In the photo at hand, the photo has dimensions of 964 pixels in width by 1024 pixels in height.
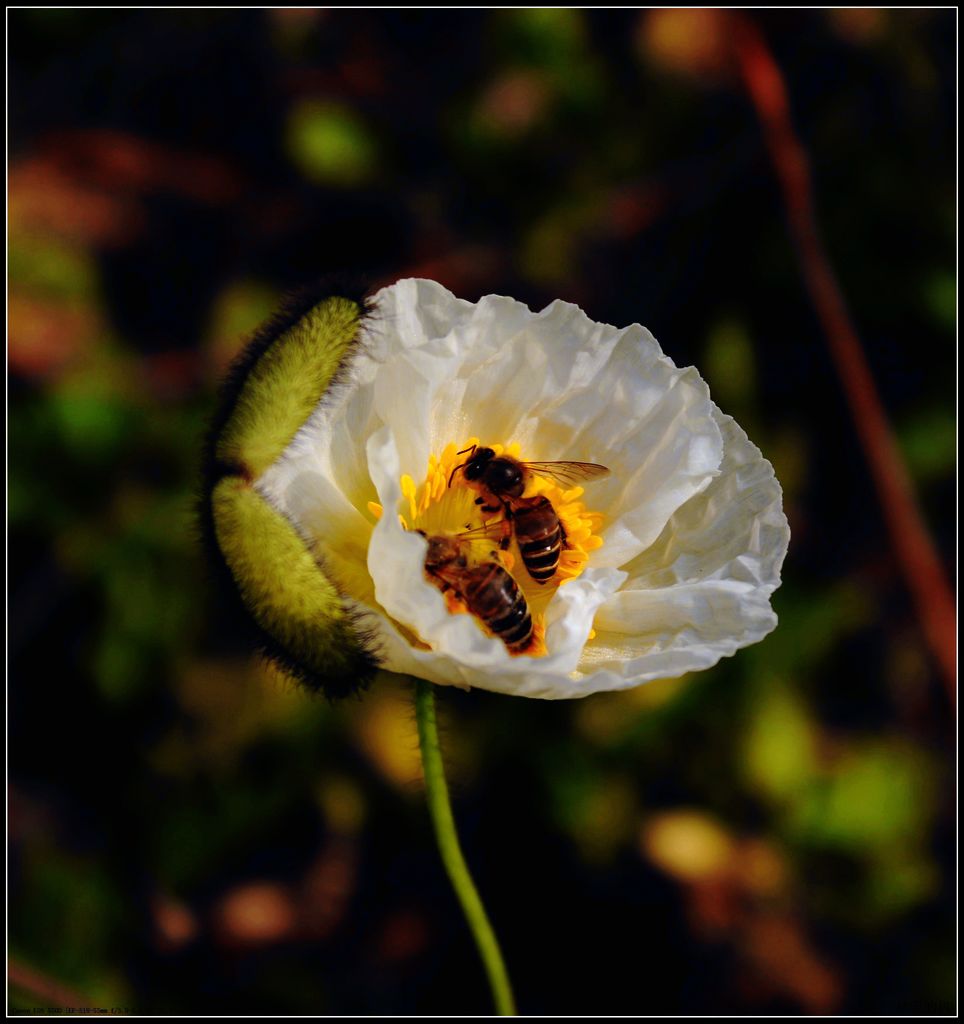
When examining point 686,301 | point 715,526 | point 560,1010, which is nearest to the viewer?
point 715,526

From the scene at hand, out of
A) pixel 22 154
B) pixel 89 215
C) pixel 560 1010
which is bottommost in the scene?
pixel 560 1010

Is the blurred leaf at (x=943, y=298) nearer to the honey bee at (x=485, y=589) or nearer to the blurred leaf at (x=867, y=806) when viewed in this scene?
the blurred leaf at (x=867, y=806)

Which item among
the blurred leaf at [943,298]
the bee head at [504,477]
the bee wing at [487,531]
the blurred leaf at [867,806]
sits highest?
the blurred leaf at [943,298]

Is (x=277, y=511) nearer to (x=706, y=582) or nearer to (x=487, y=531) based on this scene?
(x=487, y=531)

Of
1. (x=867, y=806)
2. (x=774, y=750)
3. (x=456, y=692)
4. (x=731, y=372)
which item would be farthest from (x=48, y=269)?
(x=867, y=806)

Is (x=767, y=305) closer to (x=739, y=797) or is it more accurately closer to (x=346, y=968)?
(x=739, y=797)

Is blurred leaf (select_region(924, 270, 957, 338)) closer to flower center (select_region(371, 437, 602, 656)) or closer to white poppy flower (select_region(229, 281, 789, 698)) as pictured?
white poppy flower (select_region(229, 281, 789, 698))

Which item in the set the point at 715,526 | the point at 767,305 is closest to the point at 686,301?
the point at 767,305

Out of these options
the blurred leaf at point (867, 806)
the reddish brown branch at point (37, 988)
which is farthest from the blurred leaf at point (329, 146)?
the reddish brown branch at point (37, 988)
